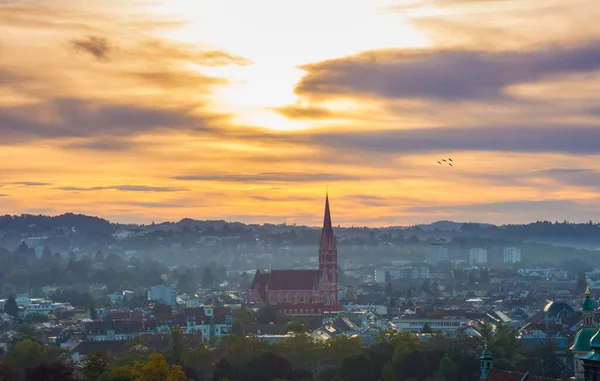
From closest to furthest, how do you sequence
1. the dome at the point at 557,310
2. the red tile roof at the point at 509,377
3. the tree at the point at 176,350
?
the red tile roof at the point at 509,377
the tree at the point at 176,350
the dome at the point at 557,310

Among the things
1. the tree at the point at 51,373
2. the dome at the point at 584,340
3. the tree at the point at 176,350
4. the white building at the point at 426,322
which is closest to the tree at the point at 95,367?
the tree at the point at 51,373

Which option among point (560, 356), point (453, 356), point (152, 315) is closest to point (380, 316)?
point (152, 315)

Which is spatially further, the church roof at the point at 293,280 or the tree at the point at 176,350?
the church roof at the point at 293,280

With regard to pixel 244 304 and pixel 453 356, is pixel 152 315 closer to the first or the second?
pixel 244 304

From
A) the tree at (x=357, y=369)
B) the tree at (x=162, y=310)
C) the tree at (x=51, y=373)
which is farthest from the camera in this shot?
the tree at (x=162, y=310)

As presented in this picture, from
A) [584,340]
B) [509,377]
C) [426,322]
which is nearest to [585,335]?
[584,340]

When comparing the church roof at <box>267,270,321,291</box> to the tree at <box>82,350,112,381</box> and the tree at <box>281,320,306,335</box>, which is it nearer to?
the tree at <box>281,320,306,335</box>

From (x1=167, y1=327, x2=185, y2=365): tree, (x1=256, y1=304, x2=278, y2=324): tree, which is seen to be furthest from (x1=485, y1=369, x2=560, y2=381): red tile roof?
(x1=256, y1=304, x2=278, y2=324): tree

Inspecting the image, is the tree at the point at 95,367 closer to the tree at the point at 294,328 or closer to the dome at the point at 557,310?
the tree at the point at 294,328
